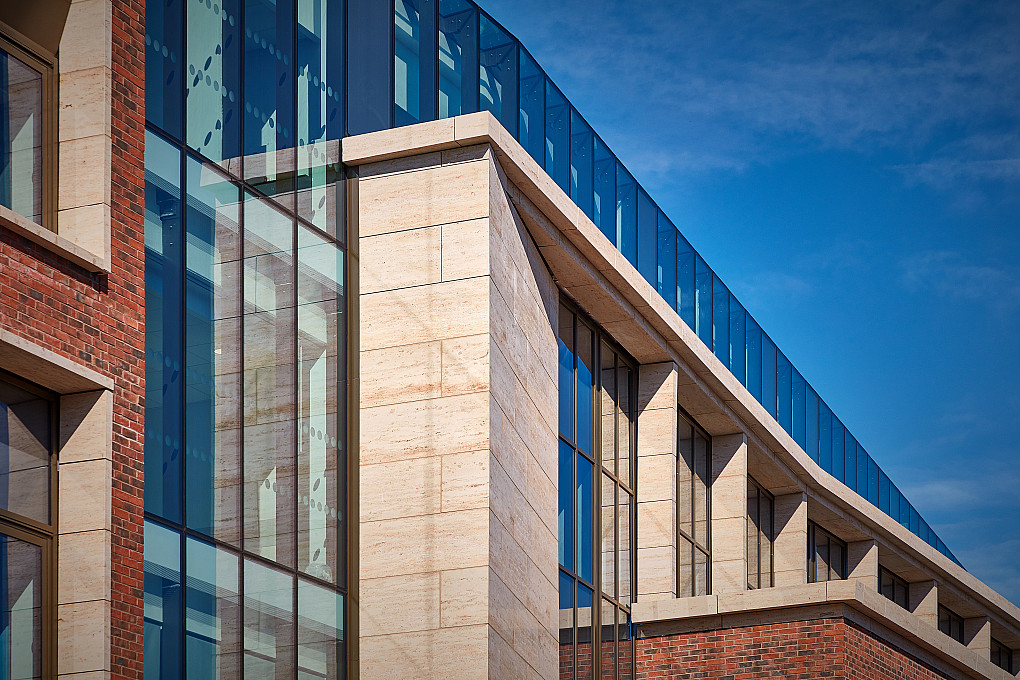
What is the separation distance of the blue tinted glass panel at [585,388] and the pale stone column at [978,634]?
929 inches

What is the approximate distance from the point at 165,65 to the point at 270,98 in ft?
7.06

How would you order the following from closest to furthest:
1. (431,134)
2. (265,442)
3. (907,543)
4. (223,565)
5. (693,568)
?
(223,565), (265,442), (431,134), (693,568), (907,543)

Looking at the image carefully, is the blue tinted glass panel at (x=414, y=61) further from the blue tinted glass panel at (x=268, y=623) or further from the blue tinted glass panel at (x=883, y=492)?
the blue tinted glass panel at (x=883, y=492)

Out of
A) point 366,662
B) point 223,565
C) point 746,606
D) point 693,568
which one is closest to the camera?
point 223,565

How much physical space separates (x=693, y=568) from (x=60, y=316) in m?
18.2

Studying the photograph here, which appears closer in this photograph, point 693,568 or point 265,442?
point 265,442

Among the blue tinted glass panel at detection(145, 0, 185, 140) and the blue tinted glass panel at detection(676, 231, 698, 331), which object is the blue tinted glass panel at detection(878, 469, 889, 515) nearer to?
the blue tinted glass panel at detection(676, 231, 698, 331)

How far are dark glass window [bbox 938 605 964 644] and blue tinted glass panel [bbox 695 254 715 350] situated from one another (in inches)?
701

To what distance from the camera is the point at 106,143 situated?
48.3 ft

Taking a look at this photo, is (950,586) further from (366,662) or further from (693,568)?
(366,662)

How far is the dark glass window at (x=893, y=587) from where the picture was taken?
40.8 metres

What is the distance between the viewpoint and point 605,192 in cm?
2630

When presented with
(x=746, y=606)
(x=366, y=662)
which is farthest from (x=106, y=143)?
(x=746, y=606)

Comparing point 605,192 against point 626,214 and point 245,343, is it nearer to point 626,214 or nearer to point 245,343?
point 626,214
